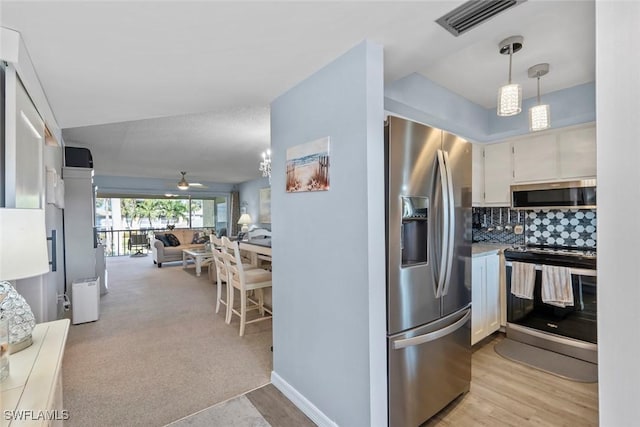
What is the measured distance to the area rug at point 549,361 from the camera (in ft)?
7.79

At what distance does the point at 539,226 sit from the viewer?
3.31 meters

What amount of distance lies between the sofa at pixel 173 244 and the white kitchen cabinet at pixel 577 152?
7.28 metres

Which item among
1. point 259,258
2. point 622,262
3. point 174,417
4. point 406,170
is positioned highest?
point 406,170

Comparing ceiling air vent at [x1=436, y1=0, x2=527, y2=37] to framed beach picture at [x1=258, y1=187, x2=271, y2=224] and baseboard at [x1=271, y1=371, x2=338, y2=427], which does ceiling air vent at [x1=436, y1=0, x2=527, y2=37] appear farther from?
framed beach picture at [x1=258, y1=187, x2=271, y2=224]

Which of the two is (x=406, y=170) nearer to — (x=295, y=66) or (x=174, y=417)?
(x=295, y=66)

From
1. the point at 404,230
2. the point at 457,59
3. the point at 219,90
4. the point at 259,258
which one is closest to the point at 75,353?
the point at 259,258

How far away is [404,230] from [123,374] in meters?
2.59

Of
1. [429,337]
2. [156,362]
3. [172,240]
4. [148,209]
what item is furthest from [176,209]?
[429,337]

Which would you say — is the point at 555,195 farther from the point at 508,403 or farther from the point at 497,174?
the point at 508,403

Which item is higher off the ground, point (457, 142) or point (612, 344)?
point (457, 142)

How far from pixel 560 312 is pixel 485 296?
1.99ft

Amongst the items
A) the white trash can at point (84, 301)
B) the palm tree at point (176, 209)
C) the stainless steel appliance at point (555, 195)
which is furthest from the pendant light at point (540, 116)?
the palm tree at point (176, 209)

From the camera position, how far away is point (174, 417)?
1968 mm

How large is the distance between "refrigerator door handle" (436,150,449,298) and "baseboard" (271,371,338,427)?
1.04m
